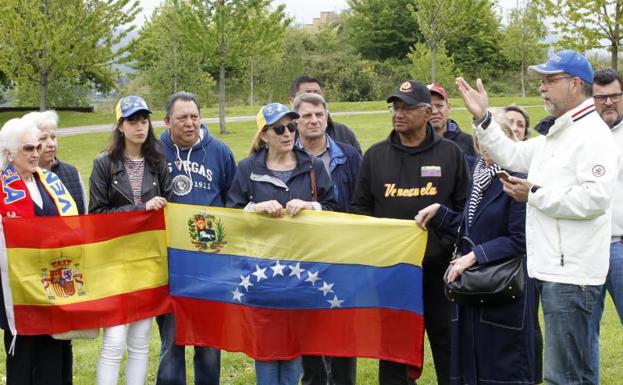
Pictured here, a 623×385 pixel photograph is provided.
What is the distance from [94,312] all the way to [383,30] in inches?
2243

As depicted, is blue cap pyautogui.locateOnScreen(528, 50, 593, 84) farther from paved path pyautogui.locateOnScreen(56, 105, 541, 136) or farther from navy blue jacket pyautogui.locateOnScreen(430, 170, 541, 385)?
paved path pyautogui.locateOnScreen(56, 105, 541, 136)

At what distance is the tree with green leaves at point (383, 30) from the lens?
60531mm

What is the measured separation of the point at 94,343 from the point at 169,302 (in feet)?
7.51

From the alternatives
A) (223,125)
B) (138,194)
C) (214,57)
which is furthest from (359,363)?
(214,57)

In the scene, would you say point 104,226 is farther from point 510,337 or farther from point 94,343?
point 510,337

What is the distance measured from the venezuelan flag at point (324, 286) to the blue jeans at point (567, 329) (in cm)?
110

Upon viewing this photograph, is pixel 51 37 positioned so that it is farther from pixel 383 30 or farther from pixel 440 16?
pixel 383 30

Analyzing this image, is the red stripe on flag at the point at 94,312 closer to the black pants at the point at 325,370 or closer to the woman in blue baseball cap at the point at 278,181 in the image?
the woman in blue baseball cap at the point at 278,181

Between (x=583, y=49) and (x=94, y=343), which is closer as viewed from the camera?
(x=94, y=343)

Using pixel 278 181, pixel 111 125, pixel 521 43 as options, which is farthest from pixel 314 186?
pixel 521 43

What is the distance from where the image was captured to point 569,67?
184 inches

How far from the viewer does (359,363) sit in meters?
7.39

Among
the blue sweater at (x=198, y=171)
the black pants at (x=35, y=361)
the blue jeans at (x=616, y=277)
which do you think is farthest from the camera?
the blue sweater at (x=198, y=171)

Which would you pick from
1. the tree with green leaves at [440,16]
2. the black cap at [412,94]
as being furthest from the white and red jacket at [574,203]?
the tree with green leaves at [440,16]
